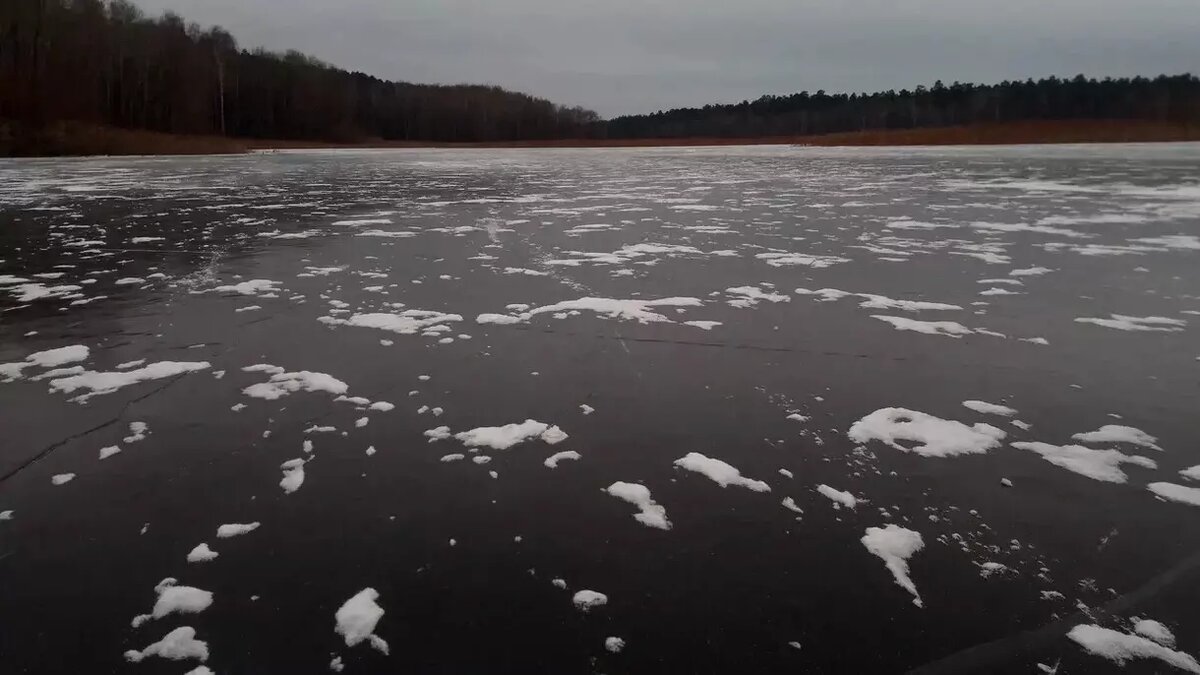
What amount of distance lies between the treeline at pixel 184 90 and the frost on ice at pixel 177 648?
4296 centimetres

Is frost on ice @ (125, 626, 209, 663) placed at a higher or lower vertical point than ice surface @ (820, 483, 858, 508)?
lower

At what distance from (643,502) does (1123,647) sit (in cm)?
167

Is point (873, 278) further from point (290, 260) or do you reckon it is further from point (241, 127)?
point (241, 127)

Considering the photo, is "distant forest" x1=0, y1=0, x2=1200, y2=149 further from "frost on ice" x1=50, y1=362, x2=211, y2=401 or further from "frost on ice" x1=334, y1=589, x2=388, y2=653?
"frost on ice" x1=334, y1=589, x2=388, y2=653

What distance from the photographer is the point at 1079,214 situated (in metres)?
11.8

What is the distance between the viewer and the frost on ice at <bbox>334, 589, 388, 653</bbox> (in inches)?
85.4

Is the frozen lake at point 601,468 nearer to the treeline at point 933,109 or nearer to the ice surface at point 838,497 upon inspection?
the ice surface at point 838,497

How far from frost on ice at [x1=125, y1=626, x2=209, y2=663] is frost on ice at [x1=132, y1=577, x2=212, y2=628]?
0.11 metres

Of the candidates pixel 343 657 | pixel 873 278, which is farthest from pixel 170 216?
pixel 343 657

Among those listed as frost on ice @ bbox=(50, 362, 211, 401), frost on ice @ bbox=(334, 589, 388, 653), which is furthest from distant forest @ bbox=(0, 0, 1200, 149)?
frost on ice @ bbox=(334, 589, 388, 653)

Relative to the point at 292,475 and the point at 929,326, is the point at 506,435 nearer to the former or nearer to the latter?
the point at 292,475

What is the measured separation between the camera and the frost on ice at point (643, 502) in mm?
2836

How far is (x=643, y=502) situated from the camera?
9.76 feet

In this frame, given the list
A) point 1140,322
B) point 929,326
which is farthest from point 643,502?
point 1140,322
